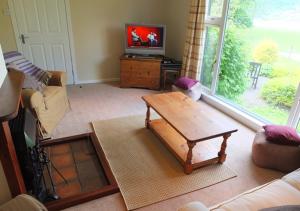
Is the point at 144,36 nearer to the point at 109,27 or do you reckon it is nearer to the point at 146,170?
the point at 109,27

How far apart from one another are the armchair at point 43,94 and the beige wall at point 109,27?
1.28 meters

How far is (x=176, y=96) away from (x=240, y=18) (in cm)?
157

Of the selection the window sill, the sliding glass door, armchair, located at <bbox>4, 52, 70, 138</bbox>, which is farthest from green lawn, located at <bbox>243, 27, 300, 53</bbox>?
armchair, located at <bbox>4, 52, 70, 138</bbox>

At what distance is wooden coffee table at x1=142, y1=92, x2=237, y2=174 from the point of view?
1.99m

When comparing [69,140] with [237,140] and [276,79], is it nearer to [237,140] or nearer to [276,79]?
[237,140]

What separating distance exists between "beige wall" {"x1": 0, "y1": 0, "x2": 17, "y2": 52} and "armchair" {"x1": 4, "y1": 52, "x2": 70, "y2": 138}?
1.06m

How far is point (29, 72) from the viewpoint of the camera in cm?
281

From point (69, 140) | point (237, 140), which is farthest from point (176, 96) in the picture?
point (69, 140)

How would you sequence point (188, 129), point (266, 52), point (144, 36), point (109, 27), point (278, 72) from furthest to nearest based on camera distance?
point (109, 27) < point (144, 36) < point (266, 52) < point (278, 72) < point (188, 129)

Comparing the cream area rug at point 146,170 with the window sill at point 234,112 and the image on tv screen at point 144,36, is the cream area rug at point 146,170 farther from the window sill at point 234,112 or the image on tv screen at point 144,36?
the image on tv screen at point 144,36

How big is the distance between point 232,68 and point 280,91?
86 centimetres

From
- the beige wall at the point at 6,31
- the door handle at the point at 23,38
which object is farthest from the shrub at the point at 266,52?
the beige wall at the point at 6,31

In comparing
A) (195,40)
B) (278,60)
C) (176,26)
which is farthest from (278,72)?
(176,26)

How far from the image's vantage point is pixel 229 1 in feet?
10.4
